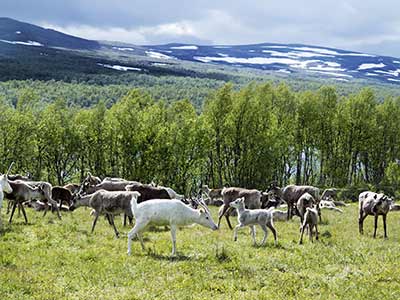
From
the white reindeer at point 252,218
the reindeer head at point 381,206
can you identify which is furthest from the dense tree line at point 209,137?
the white reindeer at point 252,218

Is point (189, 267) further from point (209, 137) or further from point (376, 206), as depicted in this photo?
point (209, 137)

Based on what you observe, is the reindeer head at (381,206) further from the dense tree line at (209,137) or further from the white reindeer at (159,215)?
the dense tree line at (209,137)

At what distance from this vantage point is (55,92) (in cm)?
13538

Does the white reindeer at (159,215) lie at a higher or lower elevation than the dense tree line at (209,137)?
higher

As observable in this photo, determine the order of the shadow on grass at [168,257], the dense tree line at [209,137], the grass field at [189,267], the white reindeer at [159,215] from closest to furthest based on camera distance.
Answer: the grass field at [189,267]
the shadow on grass at [168,257]
the white reindeer at [159,215]
the dense tree line at [209,137]

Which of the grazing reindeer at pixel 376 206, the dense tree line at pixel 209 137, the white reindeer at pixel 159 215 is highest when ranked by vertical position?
the white reindeer at pixel 159 215

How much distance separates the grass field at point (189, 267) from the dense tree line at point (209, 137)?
118 ft

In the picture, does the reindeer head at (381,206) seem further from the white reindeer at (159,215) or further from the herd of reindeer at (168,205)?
the white reindeer at (159,215)

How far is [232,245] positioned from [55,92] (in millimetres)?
128097

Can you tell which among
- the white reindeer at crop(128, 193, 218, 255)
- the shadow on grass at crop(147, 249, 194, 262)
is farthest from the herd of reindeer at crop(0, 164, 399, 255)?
the shadow on grass at crop(147, 249, 194, 262)

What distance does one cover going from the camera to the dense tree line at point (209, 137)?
5469 cm

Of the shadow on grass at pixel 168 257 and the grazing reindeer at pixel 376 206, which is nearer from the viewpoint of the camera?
the shadow on grass at pixel 168 257

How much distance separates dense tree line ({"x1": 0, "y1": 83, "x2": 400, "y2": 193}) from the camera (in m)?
54.7

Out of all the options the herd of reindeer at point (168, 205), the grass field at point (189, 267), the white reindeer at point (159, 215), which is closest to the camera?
the grass field at point (189, 267)
